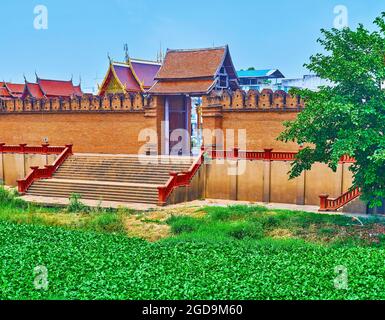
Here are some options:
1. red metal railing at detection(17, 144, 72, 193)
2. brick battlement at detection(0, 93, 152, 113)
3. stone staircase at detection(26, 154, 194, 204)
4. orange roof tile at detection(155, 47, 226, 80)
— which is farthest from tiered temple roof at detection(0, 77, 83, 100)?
stone staircase at detection(26, 154, 194, 204)

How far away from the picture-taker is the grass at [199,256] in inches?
355

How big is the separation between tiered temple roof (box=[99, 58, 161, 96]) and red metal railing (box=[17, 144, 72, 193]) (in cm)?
620

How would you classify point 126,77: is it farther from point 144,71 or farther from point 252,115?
point 252,115

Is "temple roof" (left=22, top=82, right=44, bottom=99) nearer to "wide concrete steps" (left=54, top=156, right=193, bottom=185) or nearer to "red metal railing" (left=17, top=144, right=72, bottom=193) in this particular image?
"red metal railing" (left=17, top=144, right=72, bottom=193)

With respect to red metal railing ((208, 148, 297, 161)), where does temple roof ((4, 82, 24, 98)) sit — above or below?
above

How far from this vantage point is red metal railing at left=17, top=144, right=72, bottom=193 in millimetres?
23750

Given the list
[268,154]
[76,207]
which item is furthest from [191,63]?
[76,207]

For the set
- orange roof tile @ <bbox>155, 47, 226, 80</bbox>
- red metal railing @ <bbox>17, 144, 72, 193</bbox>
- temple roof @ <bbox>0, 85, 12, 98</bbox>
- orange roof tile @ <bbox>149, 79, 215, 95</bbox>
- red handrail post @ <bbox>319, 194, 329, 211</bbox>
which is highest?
orange roof tile @ <bbox>155, 47, 226, 80</bbox>

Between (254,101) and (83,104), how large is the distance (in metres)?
10.8

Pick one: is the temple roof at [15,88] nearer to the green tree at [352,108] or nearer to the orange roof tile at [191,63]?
the orange roof tile at [191,63]
